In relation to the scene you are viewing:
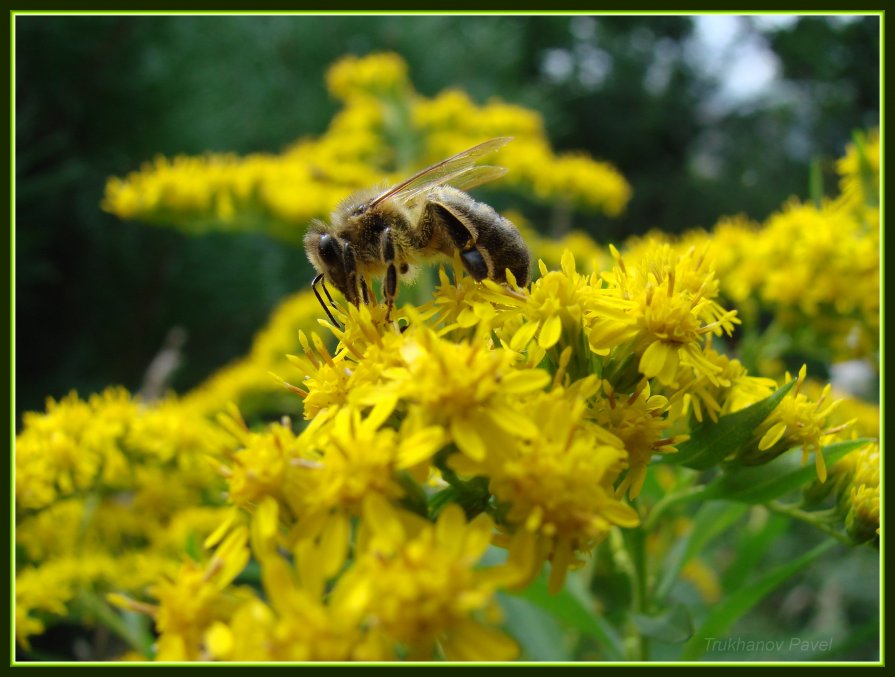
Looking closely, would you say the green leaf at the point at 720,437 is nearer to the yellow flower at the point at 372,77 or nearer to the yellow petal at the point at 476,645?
the yellow petal at the point at 476,645

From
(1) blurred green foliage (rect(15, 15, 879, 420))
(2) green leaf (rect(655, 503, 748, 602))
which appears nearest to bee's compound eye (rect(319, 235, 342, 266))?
(2) green leaf (rect(655, 503, 748, 602))

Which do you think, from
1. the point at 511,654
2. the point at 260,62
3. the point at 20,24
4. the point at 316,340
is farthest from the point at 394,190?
the point at 260,62

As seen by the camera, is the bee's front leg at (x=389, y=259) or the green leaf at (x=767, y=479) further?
the bee's front leg at (x=389, y=259)

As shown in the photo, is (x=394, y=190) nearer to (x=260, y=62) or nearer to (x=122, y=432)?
(x=122, y=432)

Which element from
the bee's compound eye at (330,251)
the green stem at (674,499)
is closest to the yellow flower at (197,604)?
the bee's compound eye at (330,251)

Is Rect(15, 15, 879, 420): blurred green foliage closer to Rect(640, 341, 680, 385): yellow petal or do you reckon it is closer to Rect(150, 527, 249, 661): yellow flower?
Rect(150, 527, 249, 661): yellow flower

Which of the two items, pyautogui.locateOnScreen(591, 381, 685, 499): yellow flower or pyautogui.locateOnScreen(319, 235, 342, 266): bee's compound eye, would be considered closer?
pyautogui.locateOnScreen(591, 381, 685, 499): yellow flower

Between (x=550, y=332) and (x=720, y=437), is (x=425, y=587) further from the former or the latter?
(x=720, y=437)
